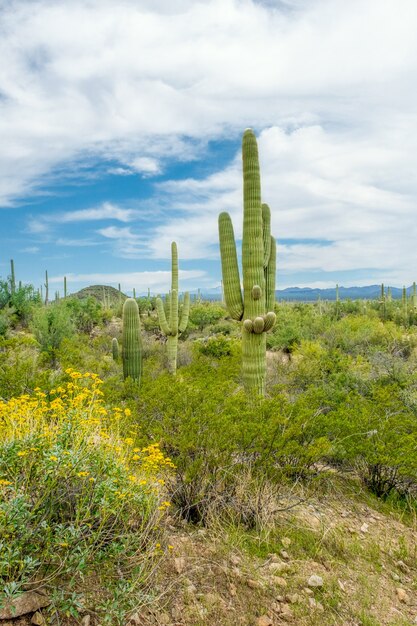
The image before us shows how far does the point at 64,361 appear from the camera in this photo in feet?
30.0

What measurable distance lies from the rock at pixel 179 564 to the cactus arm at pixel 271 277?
20.1ft

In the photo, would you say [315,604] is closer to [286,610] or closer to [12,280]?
[286,610]

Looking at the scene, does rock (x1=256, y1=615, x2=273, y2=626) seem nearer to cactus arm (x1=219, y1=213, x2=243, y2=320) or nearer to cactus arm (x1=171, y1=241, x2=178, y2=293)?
cactus arm (x1=219, y1=213, x2=243, y2=320)

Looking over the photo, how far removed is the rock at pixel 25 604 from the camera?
9.29 feet

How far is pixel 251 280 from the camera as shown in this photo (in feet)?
→ 28.5

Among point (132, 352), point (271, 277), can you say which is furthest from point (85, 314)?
point (271, 277)

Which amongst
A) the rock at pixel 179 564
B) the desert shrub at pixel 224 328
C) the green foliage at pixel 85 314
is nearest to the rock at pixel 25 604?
the rock at pixel 179 564

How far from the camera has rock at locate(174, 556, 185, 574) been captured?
147 inches

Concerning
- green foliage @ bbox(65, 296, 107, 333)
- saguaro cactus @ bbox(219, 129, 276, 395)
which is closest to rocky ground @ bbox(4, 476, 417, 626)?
saguaro cactus @ bbox(219, 129, 276, 395)

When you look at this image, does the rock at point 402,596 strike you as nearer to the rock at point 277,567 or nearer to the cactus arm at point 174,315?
the rock at point 277,567

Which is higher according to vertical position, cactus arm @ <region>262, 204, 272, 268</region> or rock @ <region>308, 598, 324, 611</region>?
cactus arm @ <region>262, 204, 272, 268</region>

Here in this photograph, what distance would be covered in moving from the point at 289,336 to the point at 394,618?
50.6 feet

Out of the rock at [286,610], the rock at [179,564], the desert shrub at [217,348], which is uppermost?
the desert shrub at [217,348]

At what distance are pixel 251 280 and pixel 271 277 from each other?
1197 millimetres
